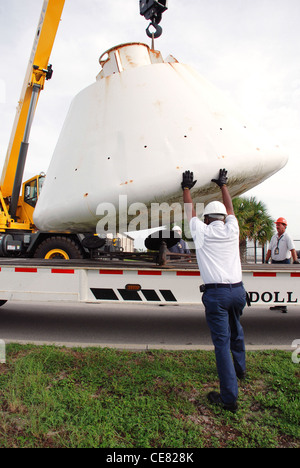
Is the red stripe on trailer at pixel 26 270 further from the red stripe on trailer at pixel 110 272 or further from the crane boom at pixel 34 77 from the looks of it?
the crane boom at pixel 34 77

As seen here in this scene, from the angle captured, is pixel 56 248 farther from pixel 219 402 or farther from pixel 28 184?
pixel 219 402

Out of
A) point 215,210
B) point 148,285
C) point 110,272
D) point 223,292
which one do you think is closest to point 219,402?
point 223,292

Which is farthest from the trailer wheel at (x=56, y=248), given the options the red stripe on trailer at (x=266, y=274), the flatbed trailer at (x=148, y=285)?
the red stripe on trailer at (x=266, y=274)

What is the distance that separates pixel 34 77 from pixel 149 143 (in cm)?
558

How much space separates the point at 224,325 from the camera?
2379mm

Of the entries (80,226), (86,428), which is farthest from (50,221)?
(86,428)

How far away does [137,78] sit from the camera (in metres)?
3.64

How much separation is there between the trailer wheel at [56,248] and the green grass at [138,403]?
3.32 metres

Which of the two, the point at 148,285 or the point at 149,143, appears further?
the point at 148,285

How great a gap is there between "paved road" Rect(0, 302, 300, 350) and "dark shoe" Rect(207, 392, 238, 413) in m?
1.33

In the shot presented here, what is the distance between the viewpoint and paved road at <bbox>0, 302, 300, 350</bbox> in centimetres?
423

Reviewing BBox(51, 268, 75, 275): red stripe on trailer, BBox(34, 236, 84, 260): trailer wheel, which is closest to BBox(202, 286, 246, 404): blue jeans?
BBox(51, 268, 75, 275): red stripe on trailer

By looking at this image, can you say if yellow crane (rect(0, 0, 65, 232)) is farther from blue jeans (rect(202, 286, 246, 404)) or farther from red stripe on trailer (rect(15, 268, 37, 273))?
blue jeans (rect(202, 286, 246, 404))

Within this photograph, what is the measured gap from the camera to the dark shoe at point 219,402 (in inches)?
90.8
